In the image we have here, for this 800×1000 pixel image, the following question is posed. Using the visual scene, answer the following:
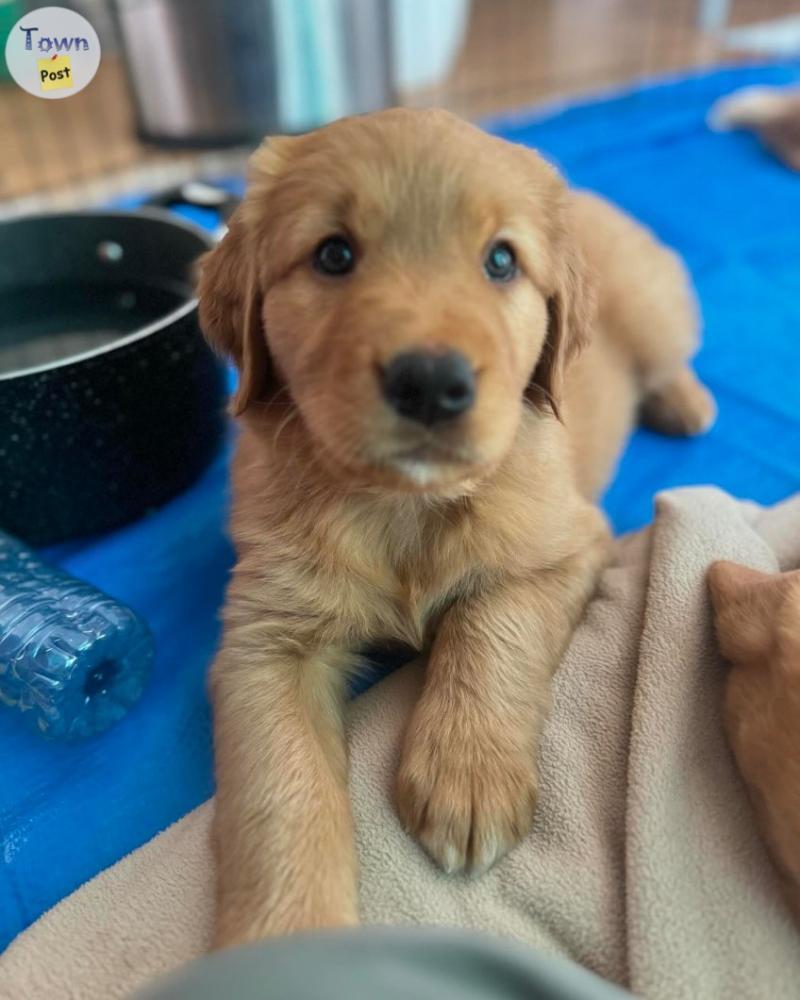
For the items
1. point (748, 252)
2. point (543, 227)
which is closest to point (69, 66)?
point (543, 227)

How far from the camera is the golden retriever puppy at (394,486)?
3.98 feet

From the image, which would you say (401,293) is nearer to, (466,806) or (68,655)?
(466,806)

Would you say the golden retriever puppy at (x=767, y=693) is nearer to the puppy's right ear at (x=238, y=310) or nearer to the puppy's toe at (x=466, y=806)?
the puppy's toe at (x=466, y=806)

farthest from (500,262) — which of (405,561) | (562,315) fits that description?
(405,561)

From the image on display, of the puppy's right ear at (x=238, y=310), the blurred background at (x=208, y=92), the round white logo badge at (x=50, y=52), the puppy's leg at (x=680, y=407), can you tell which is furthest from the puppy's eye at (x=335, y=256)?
the blurred background at (x=208, y=92)

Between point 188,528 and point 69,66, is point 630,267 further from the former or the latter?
point 69,66

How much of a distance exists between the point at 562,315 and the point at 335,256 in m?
0.43

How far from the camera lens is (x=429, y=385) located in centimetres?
111

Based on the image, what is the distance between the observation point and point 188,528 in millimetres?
2234

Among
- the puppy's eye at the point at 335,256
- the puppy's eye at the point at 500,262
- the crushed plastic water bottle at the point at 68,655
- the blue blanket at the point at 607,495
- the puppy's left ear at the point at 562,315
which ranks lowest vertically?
the blue blanket at the point at 607,495

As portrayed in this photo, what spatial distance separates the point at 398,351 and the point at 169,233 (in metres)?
1.51

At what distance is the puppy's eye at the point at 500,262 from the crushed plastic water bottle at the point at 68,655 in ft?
3.17

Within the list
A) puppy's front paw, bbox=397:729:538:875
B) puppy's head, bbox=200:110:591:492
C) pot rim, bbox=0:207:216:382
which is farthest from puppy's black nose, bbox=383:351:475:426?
pot rim, bbox=0:207:216:382

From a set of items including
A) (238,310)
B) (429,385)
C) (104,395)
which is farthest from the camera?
(104,395)
